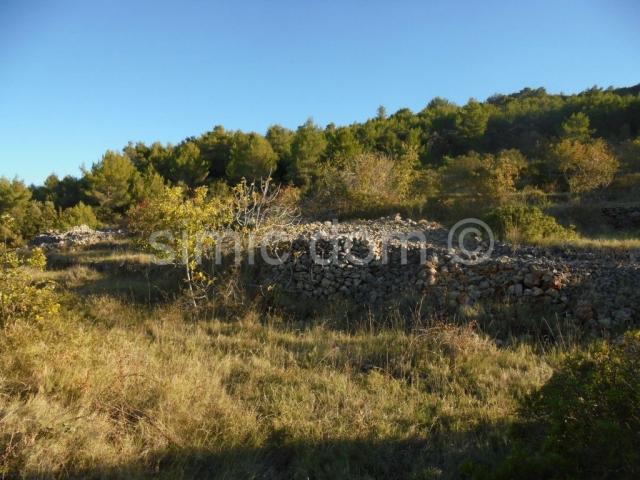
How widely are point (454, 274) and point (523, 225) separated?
357 cm

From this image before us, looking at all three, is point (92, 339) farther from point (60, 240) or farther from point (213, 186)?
point (213, 186)

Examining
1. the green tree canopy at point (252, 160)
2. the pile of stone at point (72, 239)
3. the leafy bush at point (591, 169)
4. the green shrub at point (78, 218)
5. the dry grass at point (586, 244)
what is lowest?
the dry grass at point (586, 244)

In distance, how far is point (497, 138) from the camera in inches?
1288

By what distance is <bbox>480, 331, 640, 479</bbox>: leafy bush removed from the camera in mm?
1809

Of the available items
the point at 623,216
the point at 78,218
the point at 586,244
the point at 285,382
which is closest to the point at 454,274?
the point at 586,244

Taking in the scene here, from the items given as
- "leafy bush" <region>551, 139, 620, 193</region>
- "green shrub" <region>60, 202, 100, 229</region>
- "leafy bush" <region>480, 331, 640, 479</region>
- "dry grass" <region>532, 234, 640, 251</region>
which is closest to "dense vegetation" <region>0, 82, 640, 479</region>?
"leafy bush" <region>480, 331, 640, 479</region>

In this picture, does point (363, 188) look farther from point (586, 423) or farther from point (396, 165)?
point (586, 423)

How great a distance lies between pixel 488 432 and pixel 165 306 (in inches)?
200

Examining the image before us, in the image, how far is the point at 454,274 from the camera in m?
6.40

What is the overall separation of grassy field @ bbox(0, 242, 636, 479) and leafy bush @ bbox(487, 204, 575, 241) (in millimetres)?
4648

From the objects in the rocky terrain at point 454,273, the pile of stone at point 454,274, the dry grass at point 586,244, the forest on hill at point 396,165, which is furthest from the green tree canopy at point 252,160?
the dry grass at point 586,244

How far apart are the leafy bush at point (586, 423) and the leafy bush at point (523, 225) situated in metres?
6.61

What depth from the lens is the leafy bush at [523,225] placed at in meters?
8.73

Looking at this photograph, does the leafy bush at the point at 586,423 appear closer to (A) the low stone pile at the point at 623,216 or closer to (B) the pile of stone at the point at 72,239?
(A) the low stone pile at the point at 623,216
